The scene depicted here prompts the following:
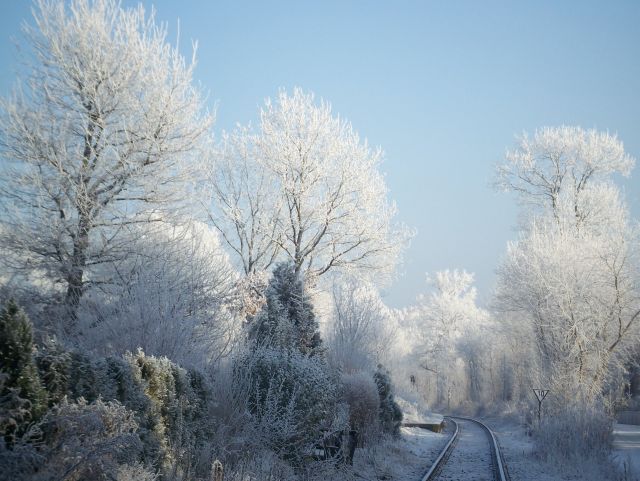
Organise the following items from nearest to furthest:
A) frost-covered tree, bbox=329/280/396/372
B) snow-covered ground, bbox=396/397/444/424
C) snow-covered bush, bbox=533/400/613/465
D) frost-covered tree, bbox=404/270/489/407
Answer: snow-covered bush, bbox=533/400/613/465
frost-covered tree, bbox=329/280/396/372
snow-covered ground, bbox=396/397/444/424
frost-covered tree, bbox=404/270/489/407

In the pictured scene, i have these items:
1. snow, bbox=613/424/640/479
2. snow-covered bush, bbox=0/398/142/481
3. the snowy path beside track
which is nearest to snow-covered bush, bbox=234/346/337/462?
the snowy path beside track

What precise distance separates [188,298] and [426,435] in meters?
15.1

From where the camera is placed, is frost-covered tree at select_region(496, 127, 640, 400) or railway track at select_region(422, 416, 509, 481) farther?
frost-covered tree at select_region(496, 127, 640, 400)

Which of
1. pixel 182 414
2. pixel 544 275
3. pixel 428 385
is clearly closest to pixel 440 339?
pixel 428 385

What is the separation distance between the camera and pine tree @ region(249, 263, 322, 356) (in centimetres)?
1347

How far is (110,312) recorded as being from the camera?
36.9 feet

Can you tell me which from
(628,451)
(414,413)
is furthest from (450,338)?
(628,451)

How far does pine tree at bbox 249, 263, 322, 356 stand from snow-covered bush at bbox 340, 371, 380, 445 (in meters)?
1.68

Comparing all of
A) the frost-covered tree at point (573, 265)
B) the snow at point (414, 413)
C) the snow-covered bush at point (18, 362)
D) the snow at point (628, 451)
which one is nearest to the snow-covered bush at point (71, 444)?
the snow-covered bush at point (18, 362)

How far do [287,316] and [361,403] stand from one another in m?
3.77

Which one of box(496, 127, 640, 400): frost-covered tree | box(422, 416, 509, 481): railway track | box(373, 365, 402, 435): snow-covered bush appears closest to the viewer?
box(422, 416, 509, 481): railway track

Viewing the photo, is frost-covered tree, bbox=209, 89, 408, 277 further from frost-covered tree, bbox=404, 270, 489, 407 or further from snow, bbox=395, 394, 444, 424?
frost-covered tree, bbox=404, 270, 489, 407

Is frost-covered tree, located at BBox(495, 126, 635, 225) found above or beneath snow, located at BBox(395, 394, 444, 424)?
above

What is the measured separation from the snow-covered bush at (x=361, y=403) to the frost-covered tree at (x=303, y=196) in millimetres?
6891
